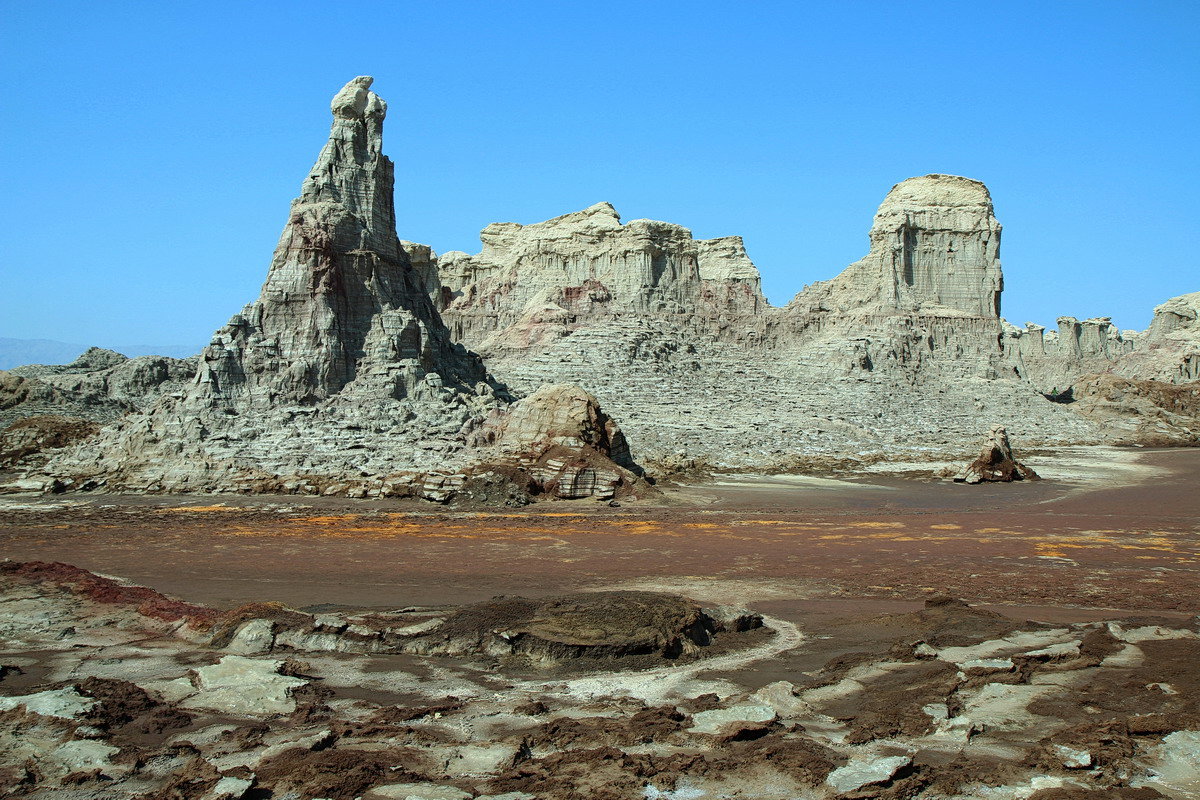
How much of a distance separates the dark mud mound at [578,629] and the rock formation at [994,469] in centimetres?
2397

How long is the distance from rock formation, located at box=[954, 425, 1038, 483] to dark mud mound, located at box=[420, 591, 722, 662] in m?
24.0

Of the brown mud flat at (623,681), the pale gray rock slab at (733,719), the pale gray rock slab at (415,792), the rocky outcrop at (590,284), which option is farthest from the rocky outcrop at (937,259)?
the pale gray rock slab at (415,792)

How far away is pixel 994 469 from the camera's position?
32250mm

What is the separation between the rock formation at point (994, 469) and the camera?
1254 inches

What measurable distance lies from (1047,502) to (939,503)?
9.07ft

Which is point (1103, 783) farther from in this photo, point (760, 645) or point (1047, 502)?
point (1047, 502)

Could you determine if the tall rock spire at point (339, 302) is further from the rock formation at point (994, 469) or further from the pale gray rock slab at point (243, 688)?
the pale gray rock slab at point (243, 688)

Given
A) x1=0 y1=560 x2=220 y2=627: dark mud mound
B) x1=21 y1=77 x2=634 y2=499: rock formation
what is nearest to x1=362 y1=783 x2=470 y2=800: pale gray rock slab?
x1=0 y1=560 x2=220 y2=627: dark mud mound

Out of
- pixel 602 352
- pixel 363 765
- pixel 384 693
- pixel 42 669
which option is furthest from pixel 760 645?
pixel 602 352

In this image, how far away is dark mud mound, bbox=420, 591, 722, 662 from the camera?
9484 mm

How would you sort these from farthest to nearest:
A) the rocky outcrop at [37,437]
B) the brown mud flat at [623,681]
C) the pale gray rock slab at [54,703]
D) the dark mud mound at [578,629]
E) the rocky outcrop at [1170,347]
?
the rocky outcrop at [1170,347] → the rocky outcrop at [37,437] → the dark mud mound at [578,629] → the pale gray rock slab at [54,703] → the brown mud flat at [623,681]

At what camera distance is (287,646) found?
32.1 ft

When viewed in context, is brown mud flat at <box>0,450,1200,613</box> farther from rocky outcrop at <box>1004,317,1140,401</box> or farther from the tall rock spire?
rocky outcrop at <box>1004,317,1140,401</box>

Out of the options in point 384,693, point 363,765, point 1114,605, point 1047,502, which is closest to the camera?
point 363,765
